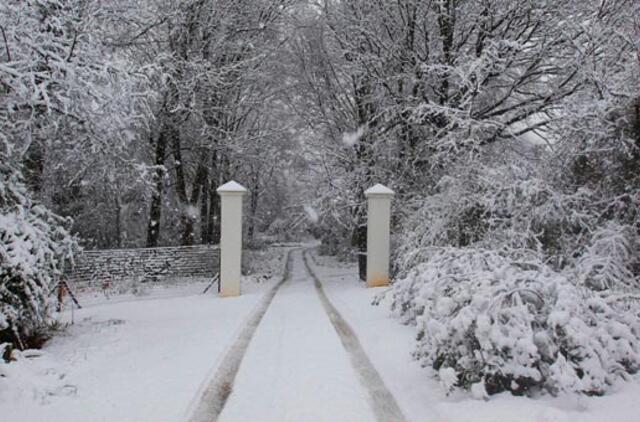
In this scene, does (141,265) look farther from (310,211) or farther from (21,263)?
(21,263)

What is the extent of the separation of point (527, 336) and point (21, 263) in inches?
213

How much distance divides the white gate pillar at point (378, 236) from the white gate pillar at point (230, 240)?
3019 mm

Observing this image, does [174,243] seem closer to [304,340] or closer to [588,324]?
[304,340]

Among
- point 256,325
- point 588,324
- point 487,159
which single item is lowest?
point 256,325

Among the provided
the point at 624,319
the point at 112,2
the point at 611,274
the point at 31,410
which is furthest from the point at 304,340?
the point at 112,2

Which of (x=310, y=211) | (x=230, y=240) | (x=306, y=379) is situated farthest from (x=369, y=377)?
(x=310, y=211)

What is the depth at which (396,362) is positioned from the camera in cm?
535

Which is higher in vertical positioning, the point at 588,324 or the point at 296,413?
the point at 588,324

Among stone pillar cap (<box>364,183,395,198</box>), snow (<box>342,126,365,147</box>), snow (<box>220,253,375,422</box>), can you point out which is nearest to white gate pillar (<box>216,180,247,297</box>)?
stone pillar cap (<box>364,183,395,198</box>)

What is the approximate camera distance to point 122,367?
5.37 metres

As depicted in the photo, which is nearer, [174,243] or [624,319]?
[624,319]

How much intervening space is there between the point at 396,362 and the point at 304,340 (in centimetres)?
144

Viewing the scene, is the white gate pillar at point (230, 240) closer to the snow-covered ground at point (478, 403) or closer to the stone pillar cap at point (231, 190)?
the stone pillar cap at point (231, 190)

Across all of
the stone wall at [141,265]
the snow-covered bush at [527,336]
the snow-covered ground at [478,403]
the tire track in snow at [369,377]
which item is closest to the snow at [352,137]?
the stone wall at [141,265]
